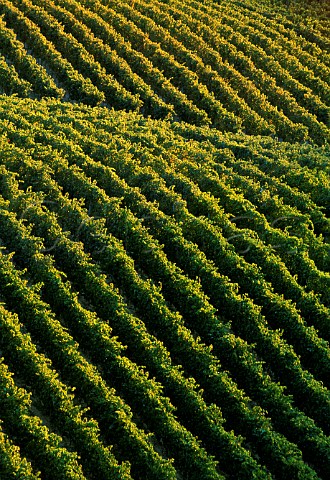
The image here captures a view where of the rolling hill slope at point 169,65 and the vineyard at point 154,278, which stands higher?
the rolling hill slope at point 169,65

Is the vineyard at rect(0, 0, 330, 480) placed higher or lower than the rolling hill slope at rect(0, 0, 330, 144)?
lower

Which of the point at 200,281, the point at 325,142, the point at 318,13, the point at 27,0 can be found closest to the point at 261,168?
the point at 325,142

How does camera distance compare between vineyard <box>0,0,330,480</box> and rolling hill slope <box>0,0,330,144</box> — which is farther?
rolling hill slope <box>0,0,330,144</box>

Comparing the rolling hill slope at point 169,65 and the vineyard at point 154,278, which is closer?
the vineyard at point 154,278

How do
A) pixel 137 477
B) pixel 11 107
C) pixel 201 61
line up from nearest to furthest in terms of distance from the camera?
pixel 137 477 → pixel 11 107 → pixel 201 61

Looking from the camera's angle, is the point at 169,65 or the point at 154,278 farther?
the point at 169,65

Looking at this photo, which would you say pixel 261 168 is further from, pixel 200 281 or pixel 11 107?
pixel 11 107

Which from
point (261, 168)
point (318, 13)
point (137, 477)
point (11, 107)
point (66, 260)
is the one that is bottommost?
point (137, 477)

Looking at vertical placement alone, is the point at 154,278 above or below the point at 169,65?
below
